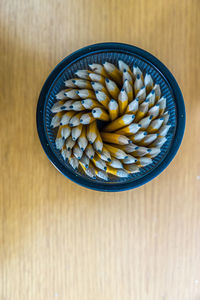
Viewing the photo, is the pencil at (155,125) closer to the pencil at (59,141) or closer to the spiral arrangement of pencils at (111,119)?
the spiral arrangement of pencils at (111,119)

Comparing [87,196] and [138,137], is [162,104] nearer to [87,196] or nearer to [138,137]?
[138,137]

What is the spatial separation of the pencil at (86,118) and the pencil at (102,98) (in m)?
0.02

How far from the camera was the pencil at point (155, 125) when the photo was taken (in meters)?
0.33

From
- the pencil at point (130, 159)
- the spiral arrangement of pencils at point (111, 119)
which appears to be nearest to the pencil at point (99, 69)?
the spiral arrangement of pencils at point (111, 119)

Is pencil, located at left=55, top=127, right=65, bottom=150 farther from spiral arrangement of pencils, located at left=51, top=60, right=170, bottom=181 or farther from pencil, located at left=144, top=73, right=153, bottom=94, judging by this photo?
pencil, located at left=144, top=73, right=153, bottom=94

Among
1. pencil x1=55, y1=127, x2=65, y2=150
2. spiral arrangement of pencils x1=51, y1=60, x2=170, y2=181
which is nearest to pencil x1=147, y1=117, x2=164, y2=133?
spiral arrangement of pencils x1=51, y1=60, x2=170, y2=181

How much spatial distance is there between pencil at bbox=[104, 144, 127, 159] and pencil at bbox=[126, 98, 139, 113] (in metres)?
0.05

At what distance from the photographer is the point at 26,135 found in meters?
0.39

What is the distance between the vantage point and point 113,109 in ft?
1.06

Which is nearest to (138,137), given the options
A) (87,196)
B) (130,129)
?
(130,129)

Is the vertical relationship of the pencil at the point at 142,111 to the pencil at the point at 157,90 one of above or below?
below

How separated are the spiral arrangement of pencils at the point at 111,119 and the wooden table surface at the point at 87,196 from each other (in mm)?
67

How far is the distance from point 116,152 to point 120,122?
0.03 meters

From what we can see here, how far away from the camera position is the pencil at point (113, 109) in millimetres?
315
